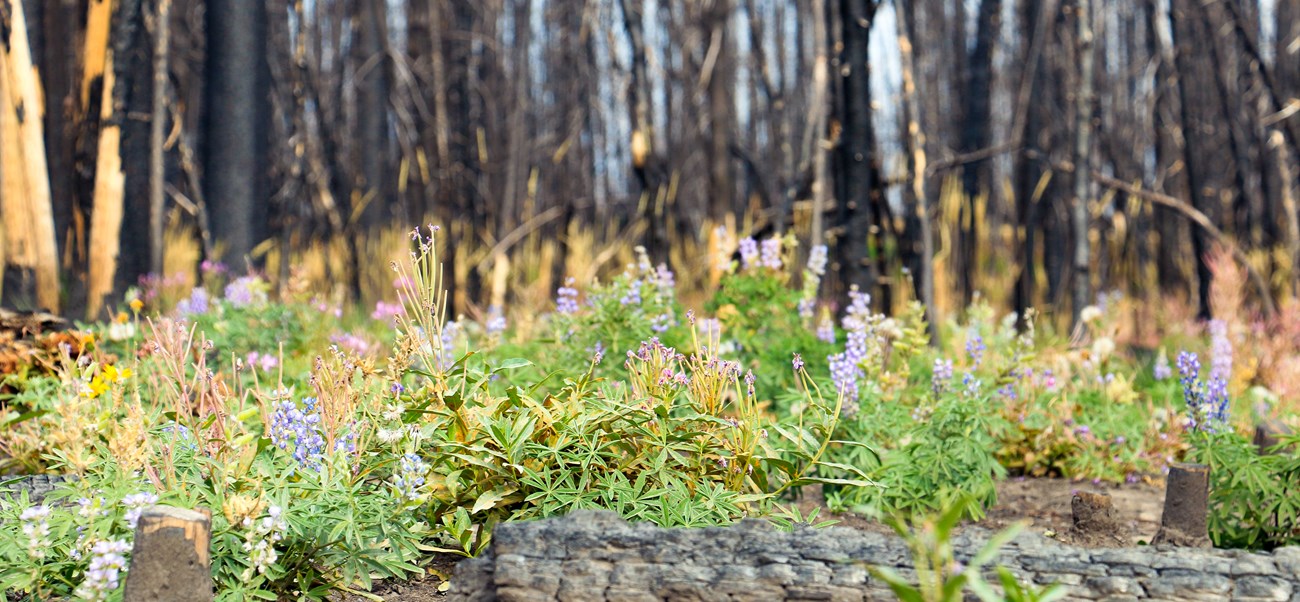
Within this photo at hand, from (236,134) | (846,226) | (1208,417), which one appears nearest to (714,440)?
(1208,417)

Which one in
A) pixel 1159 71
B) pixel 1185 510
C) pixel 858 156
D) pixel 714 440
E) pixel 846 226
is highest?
pixel 1159 71

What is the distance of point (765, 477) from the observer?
104 inches

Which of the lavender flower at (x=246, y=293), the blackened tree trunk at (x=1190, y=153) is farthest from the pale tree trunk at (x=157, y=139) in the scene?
the blackened tree trunk at (x=1190, y=153)

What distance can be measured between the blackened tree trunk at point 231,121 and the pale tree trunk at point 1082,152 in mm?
5260

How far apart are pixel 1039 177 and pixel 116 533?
774cm

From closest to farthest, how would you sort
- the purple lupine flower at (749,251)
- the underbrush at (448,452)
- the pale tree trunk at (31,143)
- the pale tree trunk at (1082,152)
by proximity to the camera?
the underbrush at (448,452), the purple lupine flower at (749,251), the pale tree trunk at (31,143), the pale tree trunk at (1082,152)

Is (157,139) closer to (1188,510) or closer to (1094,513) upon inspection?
(1094,513)

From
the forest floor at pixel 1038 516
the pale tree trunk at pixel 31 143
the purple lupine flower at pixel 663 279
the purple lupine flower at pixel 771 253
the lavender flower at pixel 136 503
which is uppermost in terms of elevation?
the pale tree trunk at pixel 31 143

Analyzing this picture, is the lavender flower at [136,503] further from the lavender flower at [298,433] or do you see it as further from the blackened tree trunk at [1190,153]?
the blackened tree trunk at [1190,153]

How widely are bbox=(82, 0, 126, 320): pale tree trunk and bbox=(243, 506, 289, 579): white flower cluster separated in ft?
A: 12.7

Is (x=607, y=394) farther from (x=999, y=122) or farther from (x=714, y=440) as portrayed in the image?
(x=999, y=122)

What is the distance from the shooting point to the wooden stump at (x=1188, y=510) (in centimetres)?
281

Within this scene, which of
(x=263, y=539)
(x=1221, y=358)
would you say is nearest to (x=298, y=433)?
(x=263, y=539)

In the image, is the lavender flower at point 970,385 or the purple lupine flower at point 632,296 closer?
the lavender flower at point 970,385
